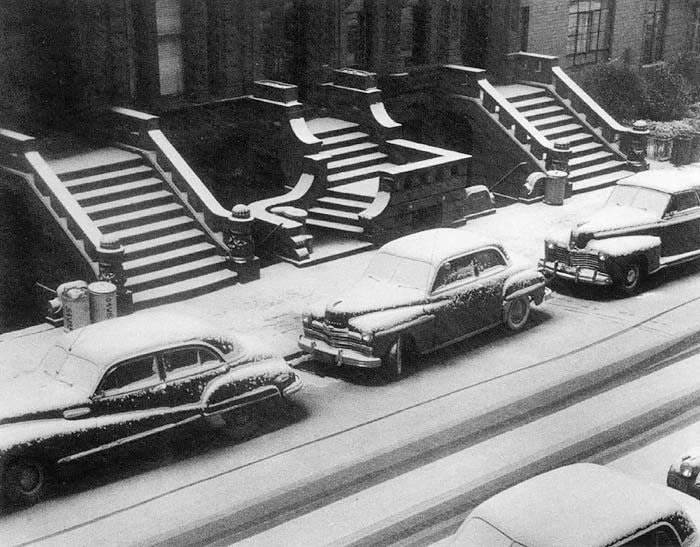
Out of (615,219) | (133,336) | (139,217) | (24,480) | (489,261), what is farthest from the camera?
(139,217)

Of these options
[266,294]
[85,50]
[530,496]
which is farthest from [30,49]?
[530,496]

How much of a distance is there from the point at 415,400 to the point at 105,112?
9.55 meters

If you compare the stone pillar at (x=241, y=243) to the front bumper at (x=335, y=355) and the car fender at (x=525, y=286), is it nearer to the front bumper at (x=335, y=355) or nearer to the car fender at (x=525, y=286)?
the front bumper at (x=335, y=355)

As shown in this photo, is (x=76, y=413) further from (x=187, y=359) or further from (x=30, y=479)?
(x=187, y=359)

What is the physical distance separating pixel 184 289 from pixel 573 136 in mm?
12674

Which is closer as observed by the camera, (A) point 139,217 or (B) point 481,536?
(B) point 481,536

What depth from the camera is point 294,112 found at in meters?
21.0

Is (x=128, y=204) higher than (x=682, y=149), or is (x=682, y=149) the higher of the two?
(x=128, y=204)

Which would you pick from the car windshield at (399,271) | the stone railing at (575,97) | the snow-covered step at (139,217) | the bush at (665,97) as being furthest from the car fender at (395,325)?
the bush at (665,97)

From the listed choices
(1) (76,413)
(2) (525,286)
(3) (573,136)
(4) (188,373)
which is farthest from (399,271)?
(3) (573,136)

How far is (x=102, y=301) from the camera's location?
15.3m

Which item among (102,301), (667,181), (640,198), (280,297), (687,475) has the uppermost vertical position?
(667,181)

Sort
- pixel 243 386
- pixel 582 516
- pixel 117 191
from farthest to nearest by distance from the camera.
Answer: pixel 117 191 → pixel 243 386 → pixel 582 516

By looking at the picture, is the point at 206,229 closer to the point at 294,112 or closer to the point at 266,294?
the point at 266,294
